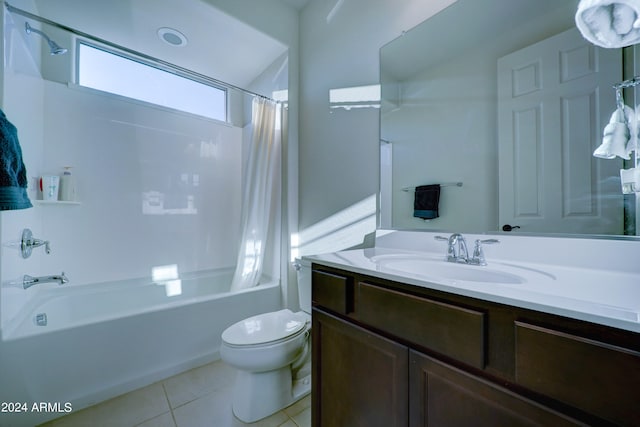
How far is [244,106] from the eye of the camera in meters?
2.87

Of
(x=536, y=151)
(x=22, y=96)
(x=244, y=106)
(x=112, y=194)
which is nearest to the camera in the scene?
(x=536, y=151)

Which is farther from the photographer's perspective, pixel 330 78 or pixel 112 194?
pixel 112 194

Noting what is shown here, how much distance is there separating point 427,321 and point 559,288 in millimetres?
353

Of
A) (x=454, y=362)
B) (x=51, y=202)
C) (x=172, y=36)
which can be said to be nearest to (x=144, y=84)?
(x=172, y=36)

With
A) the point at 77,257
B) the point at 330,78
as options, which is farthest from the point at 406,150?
the point at 77,257

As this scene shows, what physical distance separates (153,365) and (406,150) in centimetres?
202

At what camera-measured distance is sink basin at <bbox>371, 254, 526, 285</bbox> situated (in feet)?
2.92

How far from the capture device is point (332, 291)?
1017 millimetres

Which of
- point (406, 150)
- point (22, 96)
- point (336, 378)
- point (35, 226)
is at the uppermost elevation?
point (22, 96)

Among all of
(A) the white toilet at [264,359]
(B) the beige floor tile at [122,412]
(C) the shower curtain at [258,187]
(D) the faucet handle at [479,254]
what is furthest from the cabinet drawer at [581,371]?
(C) the shower curtain at [258,187]

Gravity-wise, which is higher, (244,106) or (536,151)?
(244,106)

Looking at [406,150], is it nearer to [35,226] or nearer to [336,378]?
[336,378]

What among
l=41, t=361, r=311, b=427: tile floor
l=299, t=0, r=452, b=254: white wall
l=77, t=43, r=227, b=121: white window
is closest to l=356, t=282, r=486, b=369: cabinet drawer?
l=299, t=0, r=452, b=254: white wall

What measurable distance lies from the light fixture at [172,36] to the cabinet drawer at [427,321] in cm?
242
